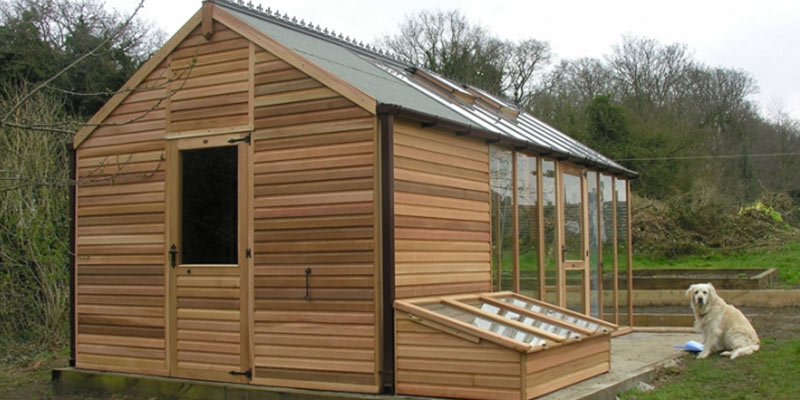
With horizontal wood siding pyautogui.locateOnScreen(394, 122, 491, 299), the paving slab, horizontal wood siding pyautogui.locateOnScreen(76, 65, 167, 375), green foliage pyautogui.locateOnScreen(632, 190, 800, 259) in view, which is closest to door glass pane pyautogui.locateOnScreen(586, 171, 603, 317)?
the paving slab

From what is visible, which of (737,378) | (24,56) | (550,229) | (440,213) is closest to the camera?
(440,213)

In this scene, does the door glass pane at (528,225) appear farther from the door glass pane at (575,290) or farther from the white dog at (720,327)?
the white dog at (720,327)

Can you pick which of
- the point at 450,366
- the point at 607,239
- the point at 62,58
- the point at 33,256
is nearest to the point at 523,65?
the point at 62,58

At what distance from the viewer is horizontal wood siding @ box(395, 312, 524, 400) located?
6074 mm

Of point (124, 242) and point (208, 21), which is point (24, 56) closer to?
point (124, 242)

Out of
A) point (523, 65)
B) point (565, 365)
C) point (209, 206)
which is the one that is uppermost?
point (523, 65)

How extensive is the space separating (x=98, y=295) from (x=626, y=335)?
7.37 meters

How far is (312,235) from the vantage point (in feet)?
23.3

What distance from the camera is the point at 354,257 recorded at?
6871 mm

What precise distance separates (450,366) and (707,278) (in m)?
11.8

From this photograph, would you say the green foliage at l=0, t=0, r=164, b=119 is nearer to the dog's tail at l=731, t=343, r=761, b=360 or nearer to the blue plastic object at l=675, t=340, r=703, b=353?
the blue plastic object at l=675, t=340, r=703, b=353

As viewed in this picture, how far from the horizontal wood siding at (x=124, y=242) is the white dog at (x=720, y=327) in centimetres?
612

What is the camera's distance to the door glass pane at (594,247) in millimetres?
11203

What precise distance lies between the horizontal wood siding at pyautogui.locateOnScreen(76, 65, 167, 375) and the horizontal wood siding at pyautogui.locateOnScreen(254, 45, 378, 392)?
4.31 ft
